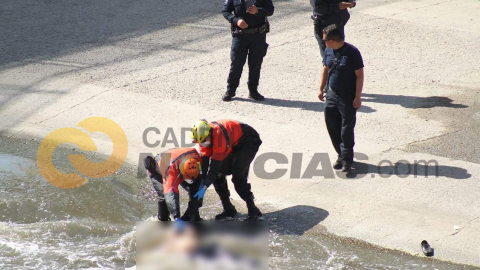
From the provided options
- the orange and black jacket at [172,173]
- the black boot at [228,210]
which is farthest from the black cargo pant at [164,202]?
the black boot at [228,210]

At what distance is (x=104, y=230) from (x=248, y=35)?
12.3 feet

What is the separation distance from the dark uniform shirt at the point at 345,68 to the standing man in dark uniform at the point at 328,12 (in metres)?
2.06

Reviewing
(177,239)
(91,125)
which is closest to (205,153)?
(177,239)

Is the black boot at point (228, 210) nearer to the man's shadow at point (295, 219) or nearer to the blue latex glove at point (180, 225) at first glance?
the man's shadow at point (295, 219)

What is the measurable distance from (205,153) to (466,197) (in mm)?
2835

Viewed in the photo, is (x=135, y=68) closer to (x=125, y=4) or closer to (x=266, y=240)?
(x=125, y=4)

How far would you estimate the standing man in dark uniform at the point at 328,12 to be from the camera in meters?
8.88

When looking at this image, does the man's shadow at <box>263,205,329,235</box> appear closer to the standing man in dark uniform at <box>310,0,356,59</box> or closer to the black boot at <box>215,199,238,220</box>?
the black boot at <box>215,199,238,220</box>

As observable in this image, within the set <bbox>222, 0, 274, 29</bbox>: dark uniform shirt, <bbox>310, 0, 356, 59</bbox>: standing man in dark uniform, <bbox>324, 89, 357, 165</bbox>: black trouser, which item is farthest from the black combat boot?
<bbox>324, 89, 357, 165</bbox>: black trouser

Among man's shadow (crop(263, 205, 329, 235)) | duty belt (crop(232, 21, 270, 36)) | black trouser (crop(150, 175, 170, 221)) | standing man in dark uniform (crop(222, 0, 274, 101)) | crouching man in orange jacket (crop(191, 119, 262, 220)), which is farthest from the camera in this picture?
duty belt (crop(232, 21, 270, 36))

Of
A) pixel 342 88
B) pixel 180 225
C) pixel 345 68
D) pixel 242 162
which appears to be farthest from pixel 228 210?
pixel 345 68

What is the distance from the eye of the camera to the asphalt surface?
6633 millimetres

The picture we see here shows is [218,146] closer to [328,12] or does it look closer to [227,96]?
[227,96]

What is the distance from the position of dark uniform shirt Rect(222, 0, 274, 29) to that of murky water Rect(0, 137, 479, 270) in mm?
2714
